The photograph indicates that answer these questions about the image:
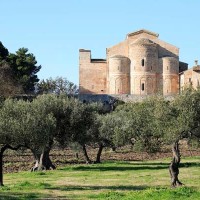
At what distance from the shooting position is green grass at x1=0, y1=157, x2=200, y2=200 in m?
15.9

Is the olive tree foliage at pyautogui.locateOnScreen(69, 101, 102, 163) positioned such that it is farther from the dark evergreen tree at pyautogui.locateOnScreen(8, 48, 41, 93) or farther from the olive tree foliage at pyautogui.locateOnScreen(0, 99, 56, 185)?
the dark evergreen tree at pyautogui.locateOnScreen(8, 48, 41, 93)

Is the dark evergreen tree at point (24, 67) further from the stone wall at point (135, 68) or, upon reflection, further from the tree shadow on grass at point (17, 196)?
the tree shadow on grass at point (17, 196)

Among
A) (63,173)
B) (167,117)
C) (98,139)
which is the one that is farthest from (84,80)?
(167,117)

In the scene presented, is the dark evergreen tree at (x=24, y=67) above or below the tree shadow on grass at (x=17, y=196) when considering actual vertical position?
above

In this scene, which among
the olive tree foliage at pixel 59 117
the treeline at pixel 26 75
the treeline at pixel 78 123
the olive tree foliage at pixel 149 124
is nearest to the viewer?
the treeline at pixel 78 123

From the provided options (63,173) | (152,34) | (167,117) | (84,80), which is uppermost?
(152,34)

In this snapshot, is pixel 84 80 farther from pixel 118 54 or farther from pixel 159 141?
pixel 159 141

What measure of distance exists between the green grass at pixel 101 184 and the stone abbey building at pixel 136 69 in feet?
179

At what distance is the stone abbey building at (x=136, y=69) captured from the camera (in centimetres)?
8550

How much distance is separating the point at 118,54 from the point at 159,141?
62.4 metres

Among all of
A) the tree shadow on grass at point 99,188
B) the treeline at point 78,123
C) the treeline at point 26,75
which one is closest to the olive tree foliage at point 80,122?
the treeline at point 78,123

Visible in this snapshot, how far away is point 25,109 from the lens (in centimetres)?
2434

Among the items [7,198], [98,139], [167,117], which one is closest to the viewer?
[7,198]

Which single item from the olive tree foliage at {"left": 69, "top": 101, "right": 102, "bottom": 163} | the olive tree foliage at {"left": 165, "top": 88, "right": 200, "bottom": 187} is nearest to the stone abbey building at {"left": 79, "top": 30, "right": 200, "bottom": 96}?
the olive tree foliage at {"left": 69, "top": 101, "right": 102, "bottom": 163}
